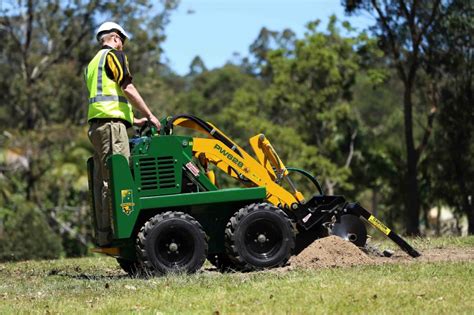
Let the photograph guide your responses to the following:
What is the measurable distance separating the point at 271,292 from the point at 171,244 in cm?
197

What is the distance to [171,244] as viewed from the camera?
34.0 ft

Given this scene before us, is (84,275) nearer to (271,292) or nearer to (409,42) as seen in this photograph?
(271,292)

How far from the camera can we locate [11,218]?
3759 centimetres

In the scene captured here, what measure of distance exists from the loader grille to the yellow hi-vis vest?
0.63 meters

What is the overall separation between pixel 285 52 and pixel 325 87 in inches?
154

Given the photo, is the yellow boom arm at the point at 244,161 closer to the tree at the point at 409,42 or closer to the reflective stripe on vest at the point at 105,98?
the reflective stripe on vest at the point at 105,98

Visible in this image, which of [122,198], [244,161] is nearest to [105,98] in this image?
[122,198]

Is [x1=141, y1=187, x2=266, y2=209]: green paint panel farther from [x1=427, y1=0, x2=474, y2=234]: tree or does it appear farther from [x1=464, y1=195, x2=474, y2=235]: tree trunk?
[x1=427, y1=0, x2=474, y2=234]: tree

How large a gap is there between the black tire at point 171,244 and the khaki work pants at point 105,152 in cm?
64

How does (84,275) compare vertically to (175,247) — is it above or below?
below

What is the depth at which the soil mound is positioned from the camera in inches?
425

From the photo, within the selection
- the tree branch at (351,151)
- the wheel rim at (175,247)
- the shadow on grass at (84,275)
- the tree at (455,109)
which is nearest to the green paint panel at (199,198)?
the wheel rim at (175,247)

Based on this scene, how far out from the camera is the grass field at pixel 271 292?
8.09 meters

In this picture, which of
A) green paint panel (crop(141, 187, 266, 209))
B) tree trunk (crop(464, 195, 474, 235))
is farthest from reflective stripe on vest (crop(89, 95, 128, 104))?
tree trunk (crop(464, 195, 474, 235))
